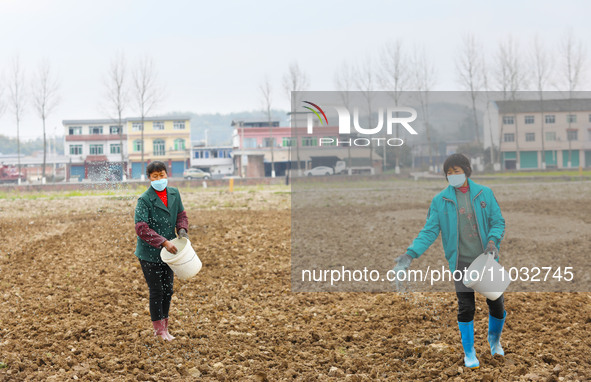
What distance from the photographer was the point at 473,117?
12.5m

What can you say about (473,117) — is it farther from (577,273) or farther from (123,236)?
(123,236)

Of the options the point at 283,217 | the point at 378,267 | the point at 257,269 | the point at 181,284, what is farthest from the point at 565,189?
the point at 181,284

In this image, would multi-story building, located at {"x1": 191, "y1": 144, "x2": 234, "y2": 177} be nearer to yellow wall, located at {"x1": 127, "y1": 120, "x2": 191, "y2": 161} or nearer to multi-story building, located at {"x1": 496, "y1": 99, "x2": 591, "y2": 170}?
yellow wall, located at {"x1": 127, "y1": 120, "x2": 191, "y2": 161}

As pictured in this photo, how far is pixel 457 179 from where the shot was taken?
429 cm

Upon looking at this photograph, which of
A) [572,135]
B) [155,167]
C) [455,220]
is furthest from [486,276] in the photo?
[572,135]

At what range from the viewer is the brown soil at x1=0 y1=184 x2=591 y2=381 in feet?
15.6

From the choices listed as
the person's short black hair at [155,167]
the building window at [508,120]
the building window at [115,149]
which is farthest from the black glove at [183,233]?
the building window at [115,149]

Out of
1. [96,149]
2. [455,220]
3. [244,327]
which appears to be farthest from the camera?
[96,149]

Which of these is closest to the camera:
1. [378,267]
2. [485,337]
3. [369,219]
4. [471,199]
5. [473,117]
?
[471,199]

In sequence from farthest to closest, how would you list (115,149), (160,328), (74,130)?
(74,130) → (115,149) → (160,328)

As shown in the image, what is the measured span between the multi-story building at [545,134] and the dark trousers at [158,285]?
34.6 feet

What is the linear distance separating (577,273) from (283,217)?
715 centimetres

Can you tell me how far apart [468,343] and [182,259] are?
8.25 ft

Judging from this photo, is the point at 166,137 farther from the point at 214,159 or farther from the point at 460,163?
the point at 460,163
